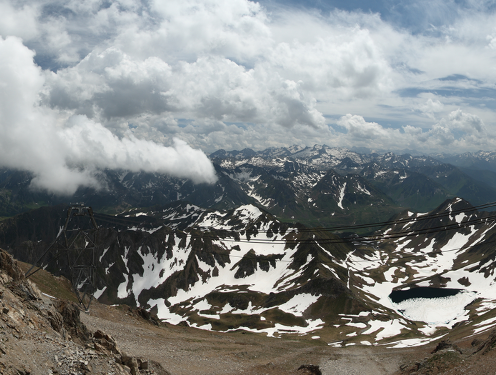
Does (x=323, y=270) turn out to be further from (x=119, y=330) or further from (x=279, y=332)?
(x=119, y=330)

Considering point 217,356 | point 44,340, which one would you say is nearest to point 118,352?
point 44,340

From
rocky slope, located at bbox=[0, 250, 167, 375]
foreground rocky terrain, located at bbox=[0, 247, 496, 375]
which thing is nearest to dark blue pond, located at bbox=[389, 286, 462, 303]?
foreground rocky terrain, located at bbox=[0, 247, 496, 375]

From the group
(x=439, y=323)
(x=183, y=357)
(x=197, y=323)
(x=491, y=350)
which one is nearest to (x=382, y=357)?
(x=491, y=350)

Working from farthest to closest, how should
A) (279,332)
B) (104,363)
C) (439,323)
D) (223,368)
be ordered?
1. (439,323)
2. (279,332)
3. (223,368)
4. (104,363)

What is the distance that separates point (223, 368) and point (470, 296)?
620ft

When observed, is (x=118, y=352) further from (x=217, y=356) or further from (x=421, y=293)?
(x=421, y=293)

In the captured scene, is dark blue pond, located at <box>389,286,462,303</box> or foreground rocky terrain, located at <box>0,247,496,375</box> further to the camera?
dark blue pond, located at <box>389,286,462,303</box>

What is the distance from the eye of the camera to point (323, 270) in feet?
583

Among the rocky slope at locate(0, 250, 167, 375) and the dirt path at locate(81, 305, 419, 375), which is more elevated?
the rocky slope at locate(0, 250, 167, 375)

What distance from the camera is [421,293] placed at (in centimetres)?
18000

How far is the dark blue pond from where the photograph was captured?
174375mm

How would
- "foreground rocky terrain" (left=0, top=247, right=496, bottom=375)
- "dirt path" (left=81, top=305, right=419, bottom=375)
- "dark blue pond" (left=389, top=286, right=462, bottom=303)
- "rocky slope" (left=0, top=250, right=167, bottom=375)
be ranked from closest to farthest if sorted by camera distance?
"rocky slope" (left=0, top=250, right=167, bottom=375) → "foreground rocky terrain" (left=0, top=247, right=496, bottom=375) → "dirt path" (left=81, top=305, right=419, bottom=375) → "dark blue pond" (left=389, top=286, right=462, bottom=303)

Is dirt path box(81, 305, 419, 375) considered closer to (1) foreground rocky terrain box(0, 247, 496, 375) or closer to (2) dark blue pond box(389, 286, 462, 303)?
(1) foreground rocky terrain box(0, 247, 496, 375)

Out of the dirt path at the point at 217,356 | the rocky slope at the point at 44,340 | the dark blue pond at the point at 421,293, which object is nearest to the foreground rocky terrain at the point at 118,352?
the rocky slope at the point at 44,340
